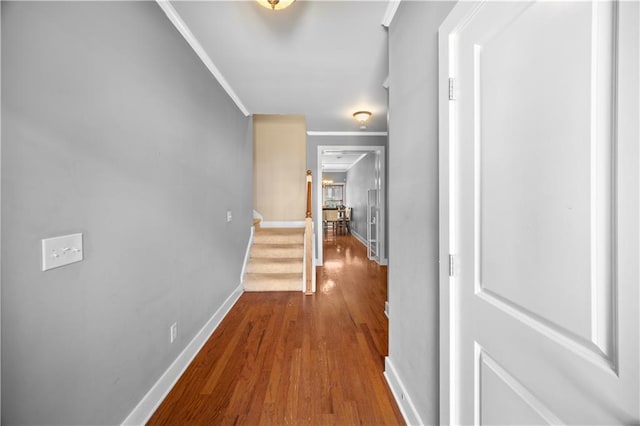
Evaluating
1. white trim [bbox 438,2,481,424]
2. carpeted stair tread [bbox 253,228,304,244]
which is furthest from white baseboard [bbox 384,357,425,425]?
carpeted stair tread [bbox 253,228,304,244]

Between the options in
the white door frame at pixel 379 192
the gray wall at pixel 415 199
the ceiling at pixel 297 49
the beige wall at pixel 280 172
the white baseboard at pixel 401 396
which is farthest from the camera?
the beige wall at pixel 280 172

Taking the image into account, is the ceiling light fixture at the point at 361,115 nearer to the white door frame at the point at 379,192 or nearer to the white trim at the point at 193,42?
the white door frame at the point at 379,192

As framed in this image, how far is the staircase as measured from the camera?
3.60 metres

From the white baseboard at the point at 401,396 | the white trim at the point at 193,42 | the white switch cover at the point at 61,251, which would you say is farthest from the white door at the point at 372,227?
the white switch cover at the point at 61,251

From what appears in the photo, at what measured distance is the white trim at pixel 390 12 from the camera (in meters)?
1.61

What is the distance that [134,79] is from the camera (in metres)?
1.43

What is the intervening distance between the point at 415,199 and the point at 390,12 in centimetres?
127

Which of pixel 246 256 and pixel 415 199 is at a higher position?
pixel 415 199

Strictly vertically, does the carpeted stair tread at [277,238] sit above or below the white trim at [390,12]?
below

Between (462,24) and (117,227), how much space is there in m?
1.74

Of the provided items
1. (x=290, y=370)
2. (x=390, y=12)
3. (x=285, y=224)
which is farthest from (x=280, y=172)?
(x=290, y=370)

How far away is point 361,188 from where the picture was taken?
8.08 meters

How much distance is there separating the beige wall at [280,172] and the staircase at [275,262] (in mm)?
983

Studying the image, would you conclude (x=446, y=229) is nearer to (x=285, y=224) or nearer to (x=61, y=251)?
(x=61, y=251)
